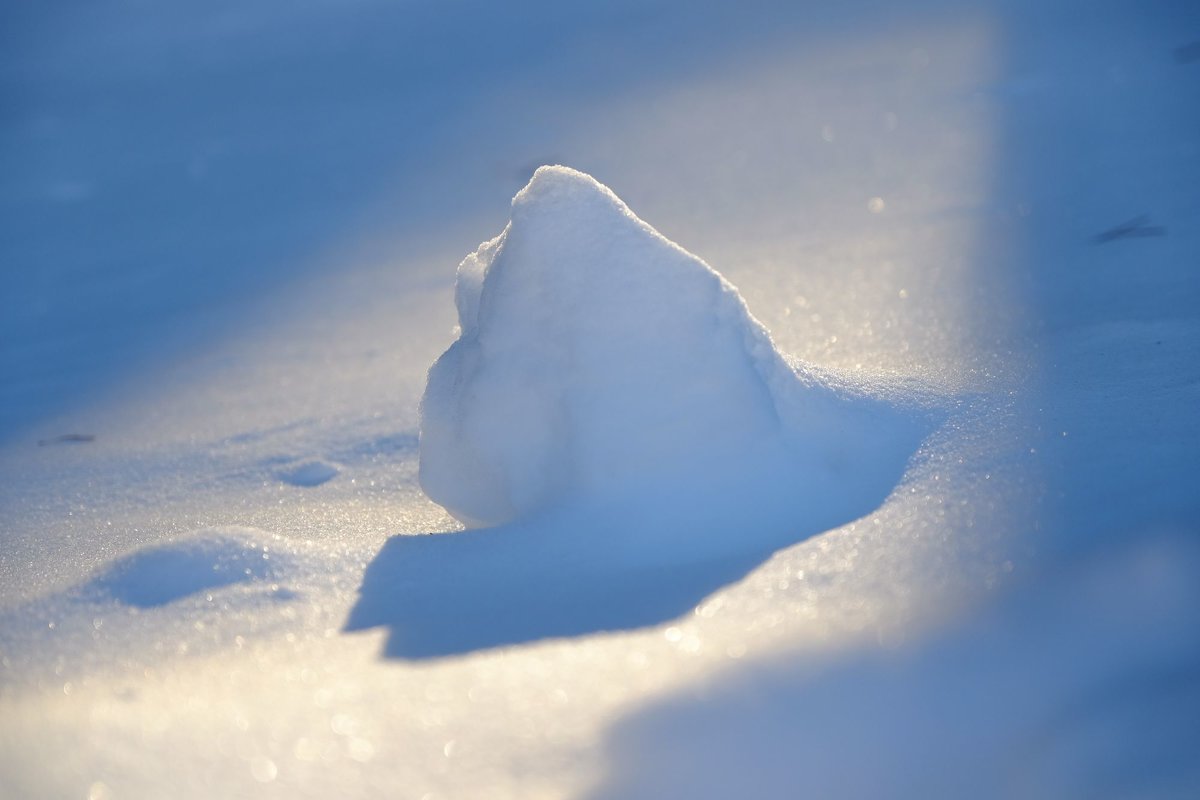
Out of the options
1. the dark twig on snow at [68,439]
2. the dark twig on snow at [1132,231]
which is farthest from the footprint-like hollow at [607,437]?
the dark twig on snow at [1132,231]

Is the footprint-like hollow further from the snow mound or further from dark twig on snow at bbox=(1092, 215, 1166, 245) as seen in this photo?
dark twig on snow at bbox=(1092, 215, 1166, 245)

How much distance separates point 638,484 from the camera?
4.80 ft

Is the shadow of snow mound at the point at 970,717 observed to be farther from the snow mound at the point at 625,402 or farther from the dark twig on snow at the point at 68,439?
the dark twig on snow at the point at 68,439

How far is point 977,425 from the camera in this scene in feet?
5.16

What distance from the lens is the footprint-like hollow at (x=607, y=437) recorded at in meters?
1.37

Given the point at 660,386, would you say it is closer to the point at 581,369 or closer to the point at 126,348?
the point at 581,369

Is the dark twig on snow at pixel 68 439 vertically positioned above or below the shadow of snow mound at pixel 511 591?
below

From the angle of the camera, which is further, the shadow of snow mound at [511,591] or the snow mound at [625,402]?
the snow mound at [625,402]

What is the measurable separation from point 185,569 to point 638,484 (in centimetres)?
57

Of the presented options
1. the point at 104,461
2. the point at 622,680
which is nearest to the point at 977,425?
the point at 622,680

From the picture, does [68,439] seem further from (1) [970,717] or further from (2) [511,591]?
(1) [970,717]

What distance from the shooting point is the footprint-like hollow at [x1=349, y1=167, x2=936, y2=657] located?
1.37 meters

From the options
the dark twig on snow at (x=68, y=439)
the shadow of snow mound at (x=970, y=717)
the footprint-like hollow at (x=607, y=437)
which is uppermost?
the footprint-like hollow at (x=607, y=437)

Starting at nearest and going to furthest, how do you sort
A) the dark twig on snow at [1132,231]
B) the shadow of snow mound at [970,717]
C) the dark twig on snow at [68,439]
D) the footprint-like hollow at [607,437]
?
the shadow of snow mound at [970,717], the footprint-like hollow at [607,437], the dark twig on snow at [68,439], the dark twig on snow at [1132,231]
